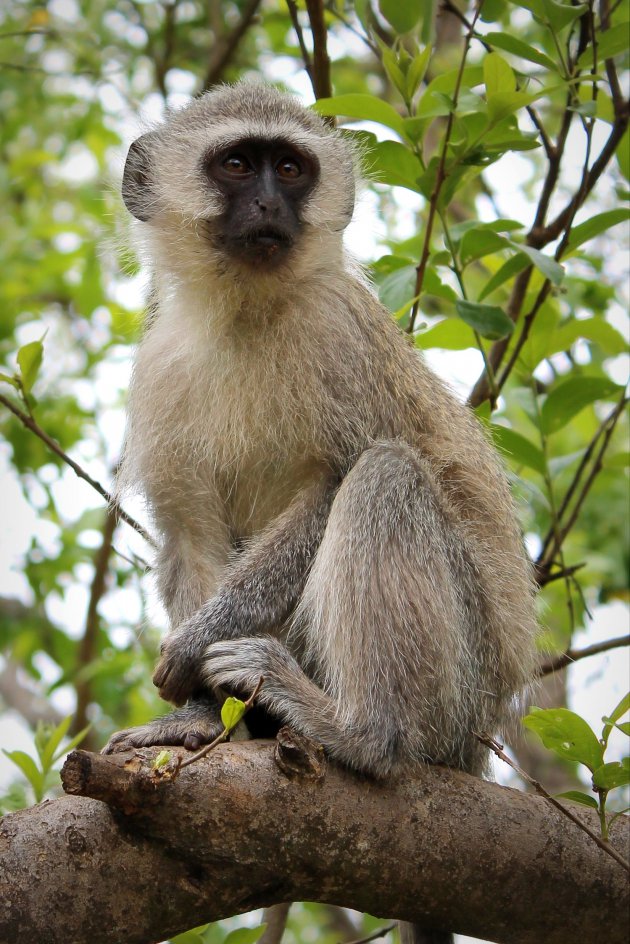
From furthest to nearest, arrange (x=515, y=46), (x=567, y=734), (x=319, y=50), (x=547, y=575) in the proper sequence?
(x=547, y=575) → (x=319, y=50) → (x=515, y=46) → (x=567, y=734)

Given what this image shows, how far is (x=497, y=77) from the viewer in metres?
5.29

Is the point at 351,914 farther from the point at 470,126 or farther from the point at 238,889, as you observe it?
the point at 470,126

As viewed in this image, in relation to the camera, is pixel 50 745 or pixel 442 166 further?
pixel 50 745

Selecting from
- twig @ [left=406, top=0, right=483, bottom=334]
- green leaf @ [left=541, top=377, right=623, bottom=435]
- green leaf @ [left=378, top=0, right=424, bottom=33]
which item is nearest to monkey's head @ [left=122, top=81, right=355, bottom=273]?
twig @ [left=406, top=0, right=483, bottom=334]

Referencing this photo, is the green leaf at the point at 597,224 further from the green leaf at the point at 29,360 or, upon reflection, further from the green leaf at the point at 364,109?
the green leaf at the point at 29,360

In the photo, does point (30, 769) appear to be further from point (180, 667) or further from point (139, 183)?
point (139, 183)

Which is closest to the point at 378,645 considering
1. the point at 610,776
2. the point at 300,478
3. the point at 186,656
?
the point at 186,656

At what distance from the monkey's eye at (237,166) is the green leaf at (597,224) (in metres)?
1.92

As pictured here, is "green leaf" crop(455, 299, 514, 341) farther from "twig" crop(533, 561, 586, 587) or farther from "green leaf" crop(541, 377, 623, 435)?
"twig" crop(533, 561, 586, 587)

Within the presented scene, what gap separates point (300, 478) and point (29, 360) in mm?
1574

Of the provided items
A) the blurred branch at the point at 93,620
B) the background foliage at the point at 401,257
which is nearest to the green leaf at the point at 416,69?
the background foliage at the point at 401,257

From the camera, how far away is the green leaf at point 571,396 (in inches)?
245

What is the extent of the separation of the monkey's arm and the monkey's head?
4.84 feet

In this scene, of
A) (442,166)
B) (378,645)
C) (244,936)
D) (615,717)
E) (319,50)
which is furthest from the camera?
(319,50)
